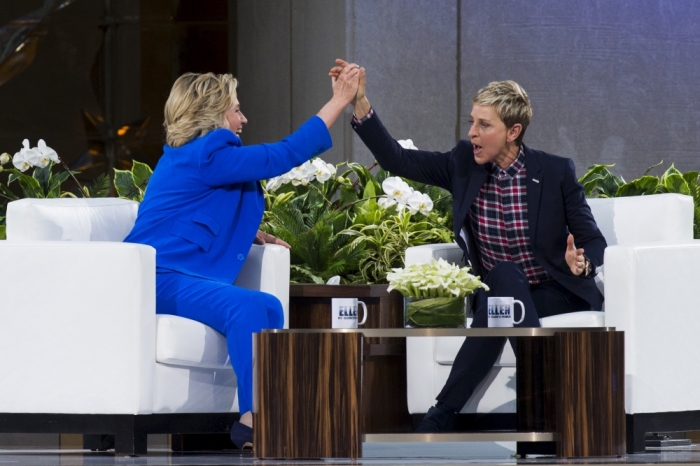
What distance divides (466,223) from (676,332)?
0.77 m

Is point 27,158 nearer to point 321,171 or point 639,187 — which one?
point 321,171

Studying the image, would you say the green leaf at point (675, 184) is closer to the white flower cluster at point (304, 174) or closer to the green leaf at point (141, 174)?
the white flower cluster at point (304, 174)

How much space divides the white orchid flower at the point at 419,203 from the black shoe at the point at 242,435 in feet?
4.04

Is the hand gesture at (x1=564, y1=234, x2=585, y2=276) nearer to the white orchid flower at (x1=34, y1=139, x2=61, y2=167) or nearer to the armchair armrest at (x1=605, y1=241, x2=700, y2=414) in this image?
the armchair armrest at (x1=605, y1=241, x2=700, y2=414)

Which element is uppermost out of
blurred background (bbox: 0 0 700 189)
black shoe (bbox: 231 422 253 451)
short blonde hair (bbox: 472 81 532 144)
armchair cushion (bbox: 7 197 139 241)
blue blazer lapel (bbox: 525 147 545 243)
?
blurred background (bbox: 0 0 700 189)

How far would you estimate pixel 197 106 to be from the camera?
3408 mm

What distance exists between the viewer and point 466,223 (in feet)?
11.8

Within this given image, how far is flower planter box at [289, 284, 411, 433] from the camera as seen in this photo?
337cm

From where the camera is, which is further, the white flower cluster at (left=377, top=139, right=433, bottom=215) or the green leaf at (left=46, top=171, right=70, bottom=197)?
the green leaf at (left=46, top=171, right=70, bottom=197)

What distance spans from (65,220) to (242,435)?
842 millimetres

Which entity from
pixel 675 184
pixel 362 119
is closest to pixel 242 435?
pixel 362 119

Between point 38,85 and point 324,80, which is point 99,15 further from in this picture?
point 324,80

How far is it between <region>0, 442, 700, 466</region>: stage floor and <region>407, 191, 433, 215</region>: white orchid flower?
2.84 feet

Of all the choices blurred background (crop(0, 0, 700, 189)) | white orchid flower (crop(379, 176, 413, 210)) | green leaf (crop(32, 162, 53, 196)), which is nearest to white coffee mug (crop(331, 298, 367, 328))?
white orchid flower (crop(379, 176, 413, 210))
